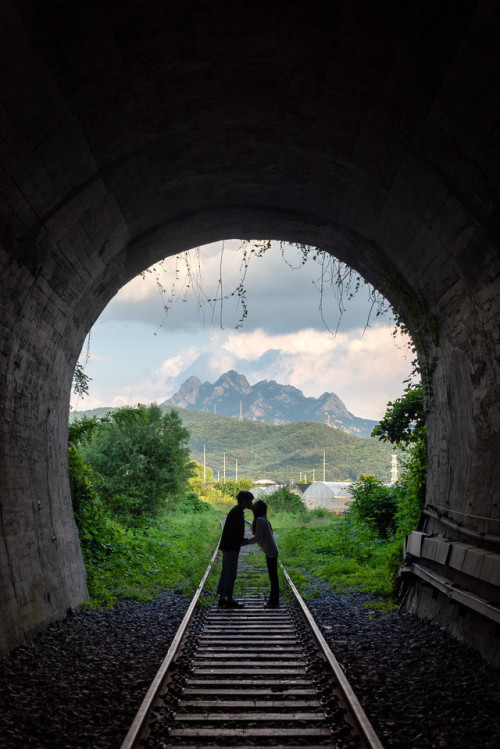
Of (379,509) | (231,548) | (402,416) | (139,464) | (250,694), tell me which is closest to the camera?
(250,694)

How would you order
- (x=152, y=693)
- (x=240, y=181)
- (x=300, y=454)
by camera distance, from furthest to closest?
(x=300, y=454) → (x=240, y=181) → (x=152, y=693)

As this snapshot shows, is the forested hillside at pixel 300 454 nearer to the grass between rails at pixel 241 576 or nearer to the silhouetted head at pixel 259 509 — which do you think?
the grass between rails at pixel 241 576

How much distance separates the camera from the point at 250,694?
4.88 meters

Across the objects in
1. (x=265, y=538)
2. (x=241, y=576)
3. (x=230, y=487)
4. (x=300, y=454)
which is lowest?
(x=241, y=576)

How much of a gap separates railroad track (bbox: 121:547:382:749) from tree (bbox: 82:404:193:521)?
56.8 feet

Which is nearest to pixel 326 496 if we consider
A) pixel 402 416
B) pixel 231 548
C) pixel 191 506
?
pixel 191 506

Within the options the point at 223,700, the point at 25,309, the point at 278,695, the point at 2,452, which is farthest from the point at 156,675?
the point at 25,309

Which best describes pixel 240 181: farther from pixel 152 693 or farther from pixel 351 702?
pixel 351 702

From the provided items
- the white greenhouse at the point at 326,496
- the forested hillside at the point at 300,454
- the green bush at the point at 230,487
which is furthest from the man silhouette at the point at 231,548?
the forested hillside at the point at 300,454

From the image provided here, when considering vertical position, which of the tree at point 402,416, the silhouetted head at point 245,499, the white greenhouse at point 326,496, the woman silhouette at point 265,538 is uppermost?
the tree at point 402,416

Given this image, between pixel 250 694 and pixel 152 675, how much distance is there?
1.05 m

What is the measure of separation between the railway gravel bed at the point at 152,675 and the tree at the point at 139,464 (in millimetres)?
Answer: 16612

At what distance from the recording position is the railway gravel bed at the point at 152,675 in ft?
13.9

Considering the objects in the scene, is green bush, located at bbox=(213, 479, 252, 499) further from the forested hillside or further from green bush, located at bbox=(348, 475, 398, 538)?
the forested hillside
